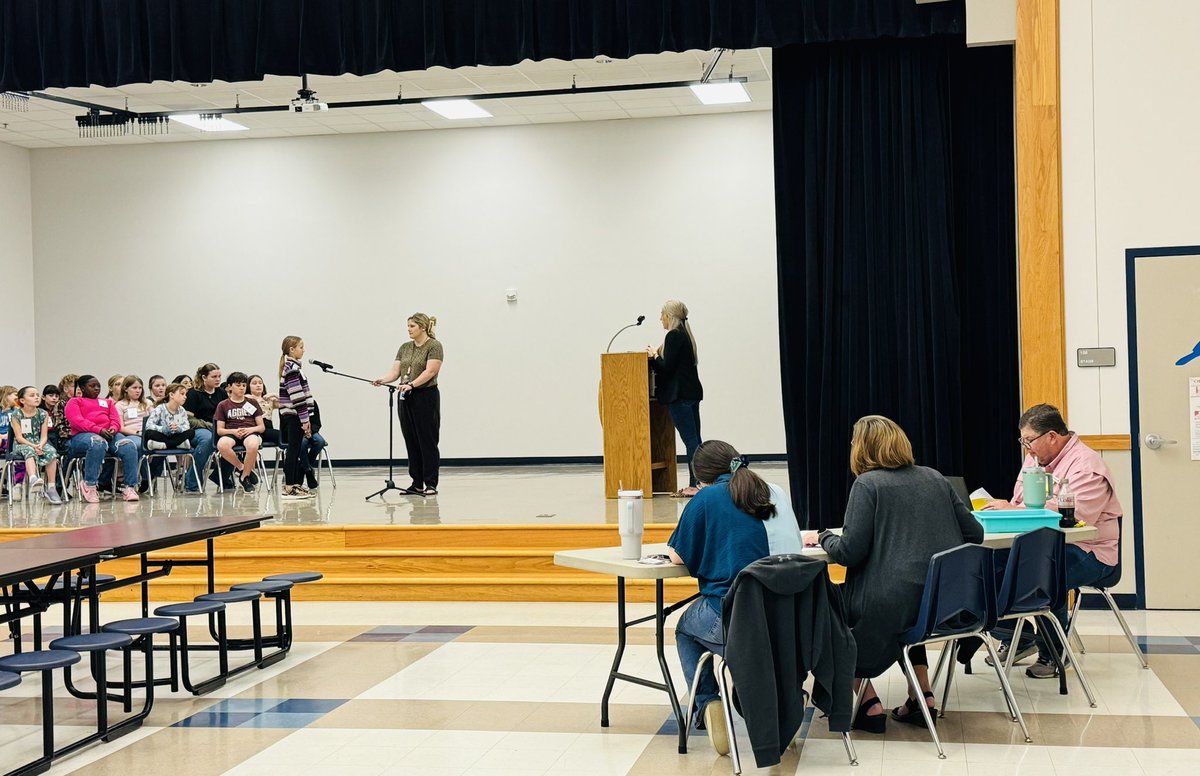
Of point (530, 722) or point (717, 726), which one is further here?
point (530, 722)

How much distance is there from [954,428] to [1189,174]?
1.91m

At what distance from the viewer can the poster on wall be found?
21.0ft

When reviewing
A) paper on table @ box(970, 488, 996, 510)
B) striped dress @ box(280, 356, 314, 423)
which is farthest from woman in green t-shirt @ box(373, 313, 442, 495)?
paper on table @ box(970, 488, 996, 510)

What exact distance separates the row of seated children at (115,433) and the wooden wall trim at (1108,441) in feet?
20.4

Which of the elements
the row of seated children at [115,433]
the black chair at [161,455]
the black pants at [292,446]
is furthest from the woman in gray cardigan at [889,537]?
the black chair at [161,455]

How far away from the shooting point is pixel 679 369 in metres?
8.92

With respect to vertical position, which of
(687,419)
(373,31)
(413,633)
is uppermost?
(373,31)

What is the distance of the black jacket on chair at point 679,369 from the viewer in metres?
8.91

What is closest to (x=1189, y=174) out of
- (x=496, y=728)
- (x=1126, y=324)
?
(x=1126, y=324)

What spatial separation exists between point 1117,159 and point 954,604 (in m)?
3.49

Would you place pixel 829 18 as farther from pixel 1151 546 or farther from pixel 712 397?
pixel 712 397

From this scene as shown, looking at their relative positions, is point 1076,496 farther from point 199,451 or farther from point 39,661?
point 199,451

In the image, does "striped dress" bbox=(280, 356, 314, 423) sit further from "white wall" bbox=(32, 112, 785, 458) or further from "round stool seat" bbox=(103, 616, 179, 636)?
"round stool seat" bbox=(103, 616, 179, 636)

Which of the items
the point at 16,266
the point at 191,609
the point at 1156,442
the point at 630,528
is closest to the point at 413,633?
the point at 191,609
